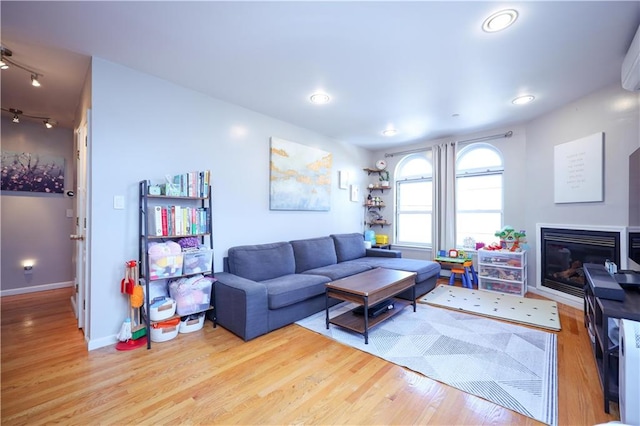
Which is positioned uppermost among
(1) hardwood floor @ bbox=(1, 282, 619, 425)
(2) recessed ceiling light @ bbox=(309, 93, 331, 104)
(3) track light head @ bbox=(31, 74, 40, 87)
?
(2) recessed ceiling light @ bbox=(309, 93, 331, 104)

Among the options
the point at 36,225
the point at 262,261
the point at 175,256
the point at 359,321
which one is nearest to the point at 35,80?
the point at 175,256

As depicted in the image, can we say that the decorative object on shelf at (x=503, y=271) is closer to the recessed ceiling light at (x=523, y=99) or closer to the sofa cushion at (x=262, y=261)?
the recessed ceiling light at (x=523, y=99)

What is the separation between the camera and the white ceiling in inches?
70.3

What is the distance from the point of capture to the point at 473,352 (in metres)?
2.25

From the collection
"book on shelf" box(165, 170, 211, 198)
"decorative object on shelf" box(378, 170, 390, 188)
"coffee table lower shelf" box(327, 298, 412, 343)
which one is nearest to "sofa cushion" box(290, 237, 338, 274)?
"coffee table lower shelf" box(327, 298, 412, 343)

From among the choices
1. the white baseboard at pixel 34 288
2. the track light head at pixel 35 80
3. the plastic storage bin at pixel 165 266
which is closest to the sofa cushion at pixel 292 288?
the plastic storage bin at pixel 165 266

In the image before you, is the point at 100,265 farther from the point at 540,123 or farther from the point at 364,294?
the point at 540,123

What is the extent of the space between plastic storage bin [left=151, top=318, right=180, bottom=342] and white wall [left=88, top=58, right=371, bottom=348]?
35 centimetres

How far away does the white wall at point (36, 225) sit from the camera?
3.81 m

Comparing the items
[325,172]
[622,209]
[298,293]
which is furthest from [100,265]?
[622,209]

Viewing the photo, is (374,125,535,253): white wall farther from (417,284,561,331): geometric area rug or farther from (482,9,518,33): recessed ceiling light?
(482,9,518,33): recessed ceiling light

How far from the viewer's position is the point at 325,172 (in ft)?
15.0

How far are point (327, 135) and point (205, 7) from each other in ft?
9.99

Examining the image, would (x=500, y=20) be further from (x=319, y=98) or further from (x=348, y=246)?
(x=348, y=246)
